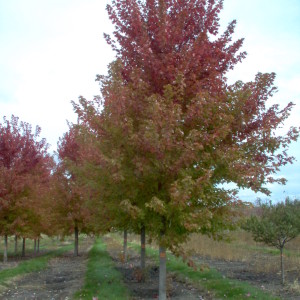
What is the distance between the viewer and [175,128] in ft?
22.8

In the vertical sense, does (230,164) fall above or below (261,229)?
above

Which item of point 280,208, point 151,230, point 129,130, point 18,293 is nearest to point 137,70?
→ point 129,130

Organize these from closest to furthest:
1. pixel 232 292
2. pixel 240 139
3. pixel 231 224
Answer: pixel 231 224
pixel 240 139
pixel 232 292

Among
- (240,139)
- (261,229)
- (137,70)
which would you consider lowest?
(261,229)

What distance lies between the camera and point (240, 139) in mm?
7852

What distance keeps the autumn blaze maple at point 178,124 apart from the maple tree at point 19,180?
41.9ft

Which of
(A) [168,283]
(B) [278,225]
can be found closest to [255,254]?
(B) [278,225]

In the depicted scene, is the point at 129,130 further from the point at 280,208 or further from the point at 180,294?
the point at 280,208

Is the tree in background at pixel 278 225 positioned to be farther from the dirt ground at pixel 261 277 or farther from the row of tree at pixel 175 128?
the row of tree at pixel 175 128

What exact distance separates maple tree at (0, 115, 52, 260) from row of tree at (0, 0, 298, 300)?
11529 mm

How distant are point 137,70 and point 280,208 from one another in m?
8.52

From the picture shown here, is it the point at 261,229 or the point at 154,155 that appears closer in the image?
the point at 154,155

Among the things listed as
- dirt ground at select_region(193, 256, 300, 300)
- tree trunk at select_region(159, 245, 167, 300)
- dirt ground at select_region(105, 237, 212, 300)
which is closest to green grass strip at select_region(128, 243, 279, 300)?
dirt ground at select_region(105, 237, 212, 300)

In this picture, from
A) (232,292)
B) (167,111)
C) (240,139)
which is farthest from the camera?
(232,292)
